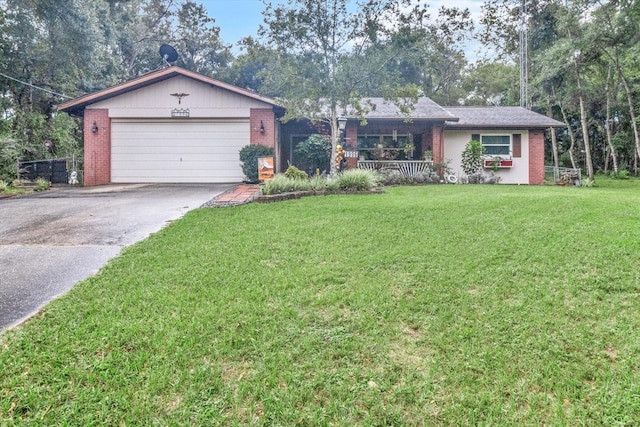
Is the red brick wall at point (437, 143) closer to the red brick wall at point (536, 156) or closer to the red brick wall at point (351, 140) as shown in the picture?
the red brick wall at point (351, 140)

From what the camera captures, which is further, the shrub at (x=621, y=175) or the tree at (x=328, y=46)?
the shrub at (x=621, y=175)

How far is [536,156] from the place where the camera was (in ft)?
51.5

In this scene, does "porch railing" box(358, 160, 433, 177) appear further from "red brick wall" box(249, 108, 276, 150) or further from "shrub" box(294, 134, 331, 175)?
"red brick wall" box(249, 108, 276, 150)

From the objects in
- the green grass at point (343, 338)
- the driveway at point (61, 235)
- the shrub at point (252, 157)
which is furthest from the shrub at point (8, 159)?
the green grass at point (343, 338)

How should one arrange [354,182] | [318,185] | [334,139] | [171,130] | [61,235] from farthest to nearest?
1. [171,130]
2. [334,139]
3. [354,182]
4. [318,185]
5. [61,235]

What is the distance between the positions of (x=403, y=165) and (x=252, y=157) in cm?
558

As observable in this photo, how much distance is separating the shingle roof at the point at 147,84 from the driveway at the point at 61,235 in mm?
Result: 4934

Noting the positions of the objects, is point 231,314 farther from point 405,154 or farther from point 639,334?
point 405,154

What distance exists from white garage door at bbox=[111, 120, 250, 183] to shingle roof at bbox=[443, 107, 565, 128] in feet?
27.4

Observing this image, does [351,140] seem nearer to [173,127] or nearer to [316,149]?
[316,149]

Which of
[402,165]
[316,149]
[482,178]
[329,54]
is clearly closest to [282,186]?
[316,149]

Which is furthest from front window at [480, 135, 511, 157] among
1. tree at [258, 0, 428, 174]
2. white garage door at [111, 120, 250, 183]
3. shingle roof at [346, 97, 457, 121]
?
white garage door at [111, 120, 250, 183]

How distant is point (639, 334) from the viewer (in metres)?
2.58

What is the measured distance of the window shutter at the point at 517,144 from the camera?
1570cm
